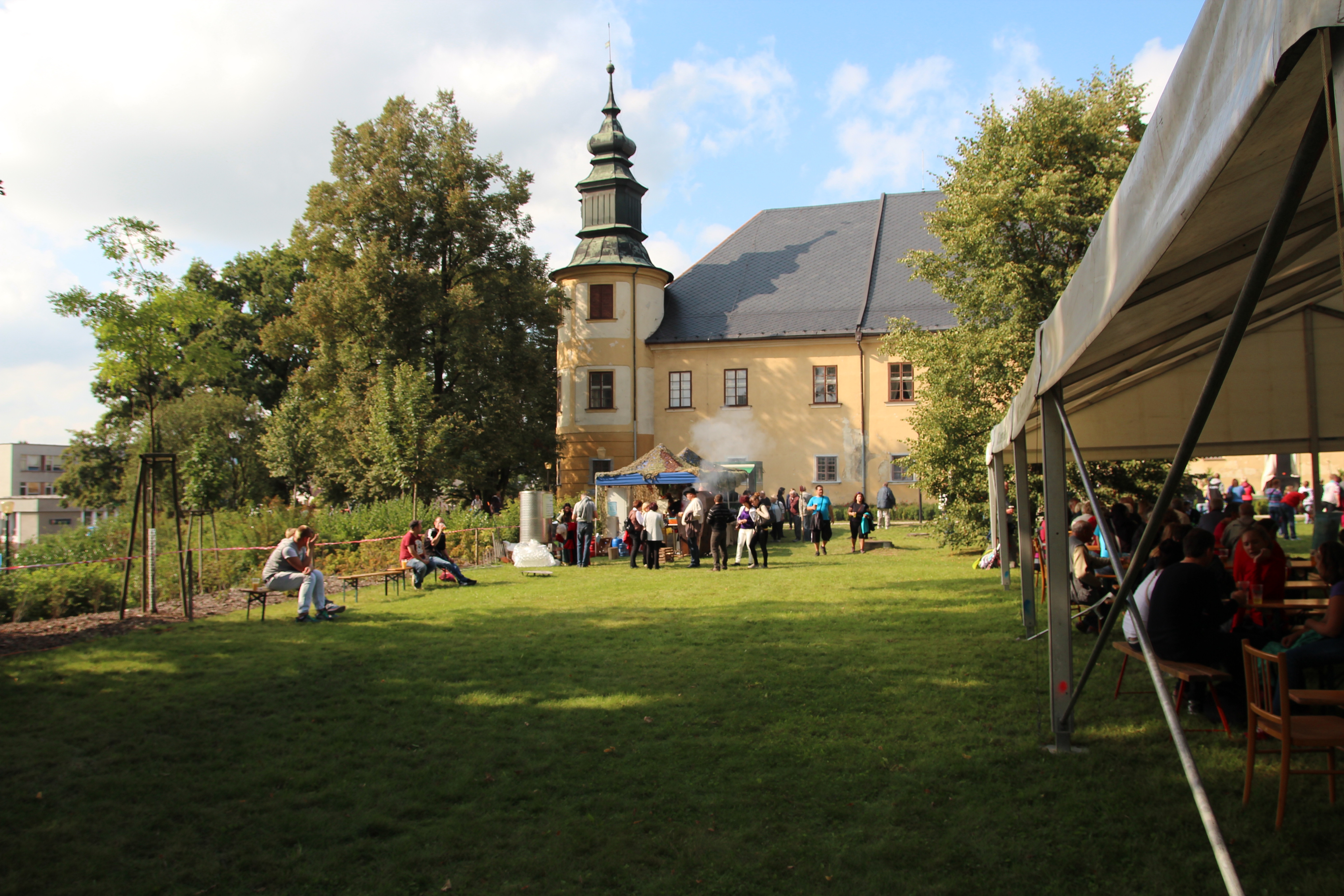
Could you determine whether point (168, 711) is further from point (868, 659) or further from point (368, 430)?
point (368, 430)

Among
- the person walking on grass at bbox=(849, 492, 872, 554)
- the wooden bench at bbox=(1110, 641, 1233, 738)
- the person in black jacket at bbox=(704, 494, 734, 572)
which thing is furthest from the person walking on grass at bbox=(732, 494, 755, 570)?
the wooden bench at bbox=(1110, 641, 1233, 738)

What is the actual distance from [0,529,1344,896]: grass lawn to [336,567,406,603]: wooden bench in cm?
453

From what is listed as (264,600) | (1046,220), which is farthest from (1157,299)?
(1046,220)

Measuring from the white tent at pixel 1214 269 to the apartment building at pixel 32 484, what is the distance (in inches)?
2879

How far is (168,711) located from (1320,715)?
301 inches

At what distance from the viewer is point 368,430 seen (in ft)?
94.7

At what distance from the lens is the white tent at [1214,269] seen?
1.90 m

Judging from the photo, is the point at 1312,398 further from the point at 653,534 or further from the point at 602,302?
the point at 602,302

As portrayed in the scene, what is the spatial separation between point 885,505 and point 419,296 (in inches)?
681

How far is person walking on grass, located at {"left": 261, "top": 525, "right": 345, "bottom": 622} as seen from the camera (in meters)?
11.5

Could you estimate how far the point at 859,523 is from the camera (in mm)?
20672

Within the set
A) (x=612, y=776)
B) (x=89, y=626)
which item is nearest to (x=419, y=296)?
(x=89, y=626)

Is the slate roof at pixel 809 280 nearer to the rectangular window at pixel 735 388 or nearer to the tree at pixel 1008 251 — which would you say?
the rectangular window at pixel 735 388

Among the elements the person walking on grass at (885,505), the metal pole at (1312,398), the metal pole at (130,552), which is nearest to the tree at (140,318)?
the metal pole at (130,552)
